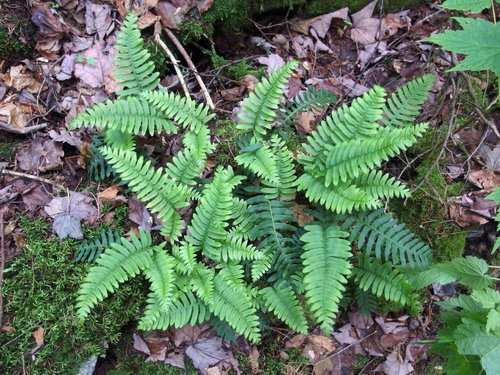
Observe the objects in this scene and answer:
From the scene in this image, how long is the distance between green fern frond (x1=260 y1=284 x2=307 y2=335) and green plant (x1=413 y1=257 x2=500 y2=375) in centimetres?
98

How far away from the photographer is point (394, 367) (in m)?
4.04

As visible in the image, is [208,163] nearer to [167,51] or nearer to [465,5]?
[167,51]

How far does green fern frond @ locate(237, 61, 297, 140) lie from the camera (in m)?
3.67

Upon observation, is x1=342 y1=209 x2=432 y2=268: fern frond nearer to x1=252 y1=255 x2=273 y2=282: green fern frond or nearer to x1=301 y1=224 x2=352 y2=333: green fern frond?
x1=301 y1=224 x2=352 y2=333: green fern frond

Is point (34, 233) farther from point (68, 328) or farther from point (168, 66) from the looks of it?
point (168, 66)

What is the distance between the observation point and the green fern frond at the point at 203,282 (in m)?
3.30

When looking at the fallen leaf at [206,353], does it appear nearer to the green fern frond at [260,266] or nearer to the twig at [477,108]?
the green fern frond at [260,266]

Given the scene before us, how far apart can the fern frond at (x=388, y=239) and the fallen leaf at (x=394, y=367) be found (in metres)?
1.02

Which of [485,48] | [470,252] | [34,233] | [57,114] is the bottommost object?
[470,252]

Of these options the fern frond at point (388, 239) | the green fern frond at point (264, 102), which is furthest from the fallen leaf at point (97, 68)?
the fern frond at point (388, 239)

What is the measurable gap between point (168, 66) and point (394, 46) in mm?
2538

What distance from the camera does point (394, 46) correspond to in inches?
195

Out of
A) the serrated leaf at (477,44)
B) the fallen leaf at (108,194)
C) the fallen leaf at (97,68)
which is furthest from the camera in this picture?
the fallen leaf at (97,68)

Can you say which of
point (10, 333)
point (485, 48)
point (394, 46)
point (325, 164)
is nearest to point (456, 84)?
point (394, 46)
